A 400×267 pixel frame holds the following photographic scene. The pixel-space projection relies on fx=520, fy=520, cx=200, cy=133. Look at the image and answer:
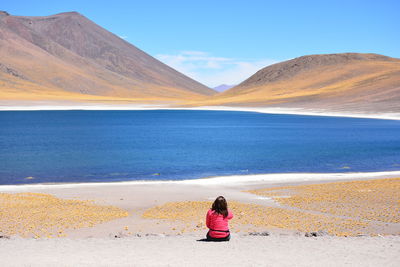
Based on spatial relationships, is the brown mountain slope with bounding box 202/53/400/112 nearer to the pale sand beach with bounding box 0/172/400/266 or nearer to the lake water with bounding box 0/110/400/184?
the lake water with bounding box 0/110/400/184

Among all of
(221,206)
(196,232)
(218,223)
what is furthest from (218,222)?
(196,232)

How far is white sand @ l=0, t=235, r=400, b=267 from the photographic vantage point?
31.1 ft

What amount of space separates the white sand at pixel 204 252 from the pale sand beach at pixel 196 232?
0.06 feet

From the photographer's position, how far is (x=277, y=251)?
10367 mm

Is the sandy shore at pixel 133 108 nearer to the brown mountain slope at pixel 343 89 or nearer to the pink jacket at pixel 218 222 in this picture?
the brown mountain slope at pixel 343 89

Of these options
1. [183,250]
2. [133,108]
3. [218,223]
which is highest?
[133,108]

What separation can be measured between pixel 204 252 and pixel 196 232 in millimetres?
2955

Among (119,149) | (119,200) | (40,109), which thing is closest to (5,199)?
(119,200)

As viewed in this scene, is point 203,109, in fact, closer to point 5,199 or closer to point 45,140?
point 45,140

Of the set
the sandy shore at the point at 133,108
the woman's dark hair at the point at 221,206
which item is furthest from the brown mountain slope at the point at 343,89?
the woman's dark hair at the point at 221,206

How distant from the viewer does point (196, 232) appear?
13273mm

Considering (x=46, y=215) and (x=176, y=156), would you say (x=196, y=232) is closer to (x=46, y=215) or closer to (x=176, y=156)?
(x=46, y=215)

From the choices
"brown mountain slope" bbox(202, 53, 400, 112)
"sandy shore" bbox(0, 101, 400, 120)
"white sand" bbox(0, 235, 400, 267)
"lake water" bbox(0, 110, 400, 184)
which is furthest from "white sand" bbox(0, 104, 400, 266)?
"brown mountain slope" bbox(202, 53, 400, 112)

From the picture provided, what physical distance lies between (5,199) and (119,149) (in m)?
23.4
